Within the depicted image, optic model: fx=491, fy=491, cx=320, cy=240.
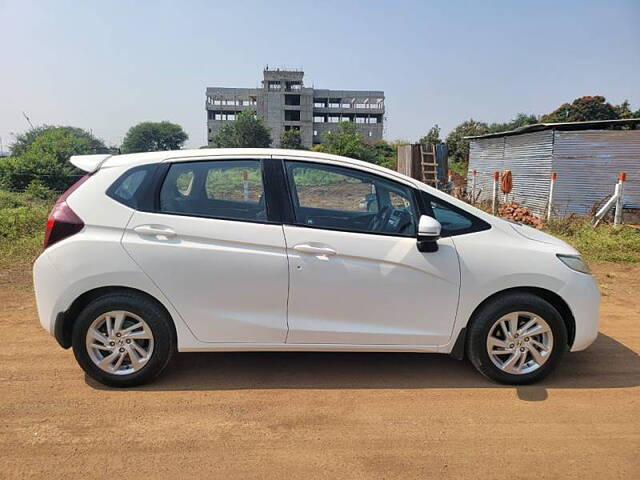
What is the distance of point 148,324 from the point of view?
3.44 meters

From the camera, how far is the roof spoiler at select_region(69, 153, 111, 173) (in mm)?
3648

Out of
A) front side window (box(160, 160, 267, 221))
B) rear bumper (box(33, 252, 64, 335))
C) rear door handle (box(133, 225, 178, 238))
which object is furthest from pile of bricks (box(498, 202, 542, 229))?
rear bumper (box(33, 252, 64, 335))

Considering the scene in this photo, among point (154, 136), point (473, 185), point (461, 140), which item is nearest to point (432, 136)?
point (461, 140)

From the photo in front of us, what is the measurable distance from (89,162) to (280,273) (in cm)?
172

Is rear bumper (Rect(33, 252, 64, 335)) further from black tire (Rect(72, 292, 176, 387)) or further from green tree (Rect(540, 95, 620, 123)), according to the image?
green tree (Rect(540, 95, 620, 123))

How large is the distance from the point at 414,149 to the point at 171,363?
53.4 ft

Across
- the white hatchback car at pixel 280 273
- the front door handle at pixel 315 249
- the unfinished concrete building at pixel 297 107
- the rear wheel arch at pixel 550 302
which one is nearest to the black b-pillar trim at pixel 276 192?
the white hatchback car at pixel 280 273

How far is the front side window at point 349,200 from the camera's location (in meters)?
3.58

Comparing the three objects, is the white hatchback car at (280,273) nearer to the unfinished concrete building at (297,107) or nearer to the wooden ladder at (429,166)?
the wooden ladder at (429,166)

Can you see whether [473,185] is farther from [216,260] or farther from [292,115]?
[292,115]

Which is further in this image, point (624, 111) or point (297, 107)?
point (297, 107)

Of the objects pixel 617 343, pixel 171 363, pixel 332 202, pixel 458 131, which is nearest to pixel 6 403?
pixel 171 363

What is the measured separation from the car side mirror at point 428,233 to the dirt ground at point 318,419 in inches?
41.5

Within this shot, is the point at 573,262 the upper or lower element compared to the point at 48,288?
upper
